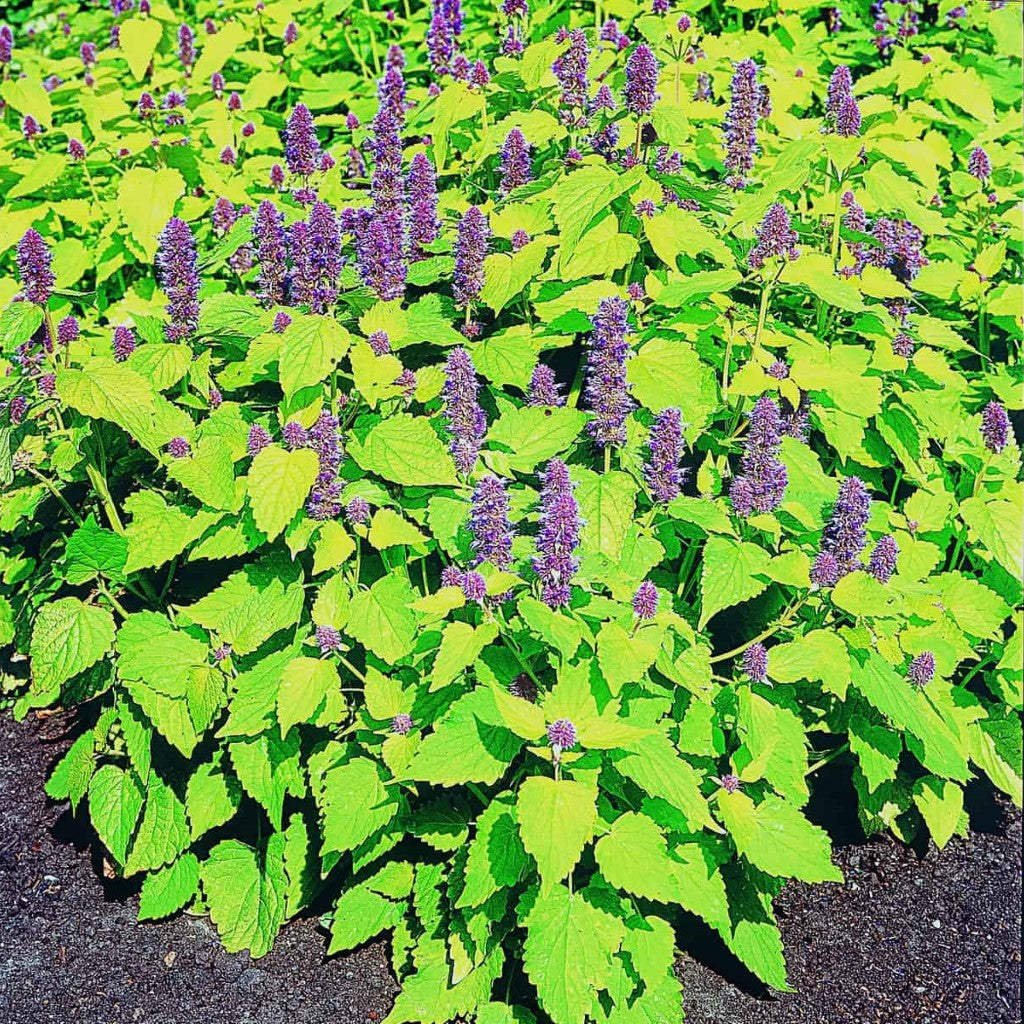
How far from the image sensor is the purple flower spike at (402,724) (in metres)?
2.97

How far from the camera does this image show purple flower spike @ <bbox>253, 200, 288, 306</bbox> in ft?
10.9

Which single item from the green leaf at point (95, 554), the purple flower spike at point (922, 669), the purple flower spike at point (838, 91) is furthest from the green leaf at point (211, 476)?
the purple flower spike at point (838, 91)

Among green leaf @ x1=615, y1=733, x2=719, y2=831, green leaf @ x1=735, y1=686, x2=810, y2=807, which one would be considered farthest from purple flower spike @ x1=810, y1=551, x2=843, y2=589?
green leaf @ x1=615, y1=733, x2=719, y2=831

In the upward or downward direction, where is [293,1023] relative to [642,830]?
downward

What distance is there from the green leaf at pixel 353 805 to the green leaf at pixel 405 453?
77 cm

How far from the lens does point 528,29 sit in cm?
457

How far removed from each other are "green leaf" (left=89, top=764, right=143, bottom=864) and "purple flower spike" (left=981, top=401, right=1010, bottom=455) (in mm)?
2659

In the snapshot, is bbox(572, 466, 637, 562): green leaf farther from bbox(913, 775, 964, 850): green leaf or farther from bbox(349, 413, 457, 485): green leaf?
bbox(913, 775, 964, 850): green leaf

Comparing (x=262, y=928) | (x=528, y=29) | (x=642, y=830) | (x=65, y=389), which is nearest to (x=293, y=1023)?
(x=262, y=928)

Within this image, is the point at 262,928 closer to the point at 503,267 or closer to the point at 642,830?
the point at 642,830

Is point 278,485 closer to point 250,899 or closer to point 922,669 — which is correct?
point 250,899

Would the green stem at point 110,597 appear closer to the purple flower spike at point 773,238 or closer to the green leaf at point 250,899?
the green leaf at point 250,899

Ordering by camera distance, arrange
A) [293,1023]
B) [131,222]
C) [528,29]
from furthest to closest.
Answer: [528,29] < [131,222] < [293,1023]

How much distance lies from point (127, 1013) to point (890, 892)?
7.34ft
